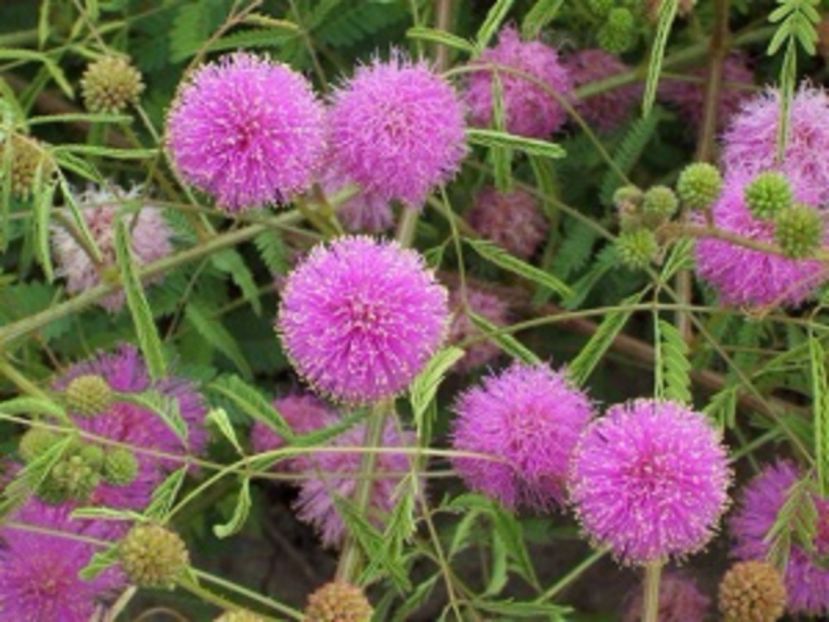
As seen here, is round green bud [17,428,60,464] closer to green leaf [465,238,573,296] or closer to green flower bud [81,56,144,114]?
green flower bud [81,56,144,114]

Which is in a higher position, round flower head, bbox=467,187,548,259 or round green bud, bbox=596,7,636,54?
round green bud, bbox=596,7,636,54

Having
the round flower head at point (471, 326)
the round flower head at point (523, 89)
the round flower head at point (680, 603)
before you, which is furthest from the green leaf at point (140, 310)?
the round flower head at point (680, 603)

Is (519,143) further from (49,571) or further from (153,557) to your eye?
(49,571)

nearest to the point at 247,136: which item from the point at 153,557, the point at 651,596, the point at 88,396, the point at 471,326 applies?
the point at 88,396

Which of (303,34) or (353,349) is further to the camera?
(303,34)

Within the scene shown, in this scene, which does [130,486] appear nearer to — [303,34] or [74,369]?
[74,369]

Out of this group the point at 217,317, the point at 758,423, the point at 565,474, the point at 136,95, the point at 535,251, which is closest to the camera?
the point at 565,474

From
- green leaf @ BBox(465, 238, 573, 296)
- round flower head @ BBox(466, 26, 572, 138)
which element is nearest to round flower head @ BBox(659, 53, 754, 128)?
round flower head @ BBox(466, 26, 572, 138)

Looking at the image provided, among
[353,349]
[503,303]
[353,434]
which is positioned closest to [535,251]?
[503,303]
